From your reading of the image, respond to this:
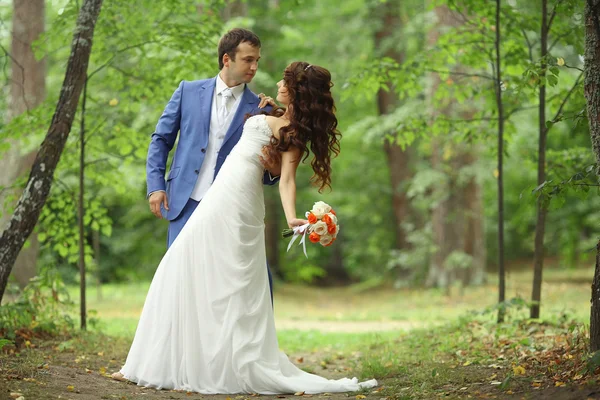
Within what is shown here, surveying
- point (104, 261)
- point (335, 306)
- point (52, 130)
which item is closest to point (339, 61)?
point (335, 306)

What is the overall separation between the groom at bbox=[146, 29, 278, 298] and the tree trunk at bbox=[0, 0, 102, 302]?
1093 mm

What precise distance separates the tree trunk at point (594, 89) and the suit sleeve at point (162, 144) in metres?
2.72

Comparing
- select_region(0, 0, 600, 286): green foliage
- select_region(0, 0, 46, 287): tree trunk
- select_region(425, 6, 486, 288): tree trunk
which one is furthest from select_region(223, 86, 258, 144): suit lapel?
select_region(425, 6, 486, 288): tree trunk

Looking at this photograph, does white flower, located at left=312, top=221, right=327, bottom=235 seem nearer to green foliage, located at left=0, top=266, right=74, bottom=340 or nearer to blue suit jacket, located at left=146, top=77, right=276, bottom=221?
blue suit jacket, located at left=146, top=77, right=276, bottom=221

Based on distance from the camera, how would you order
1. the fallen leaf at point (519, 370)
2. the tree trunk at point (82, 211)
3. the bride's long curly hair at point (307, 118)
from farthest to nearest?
the tree trunk at point (82, 211) < the bride's long curly hair at point (307, 118) < the fallen leaf at point (519, 370)

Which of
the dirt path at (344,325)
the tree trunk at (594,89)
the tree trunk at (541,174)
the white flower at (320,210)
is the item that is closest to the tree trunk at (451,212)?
the dirt path at (344,325)

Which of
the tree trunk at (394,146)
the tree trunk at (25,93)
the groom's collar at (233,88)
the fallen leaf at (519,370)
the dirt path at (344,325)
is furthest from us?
the tree trunk at (394,146)

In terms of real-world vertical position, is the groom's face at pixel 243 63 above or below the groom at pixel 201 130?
above

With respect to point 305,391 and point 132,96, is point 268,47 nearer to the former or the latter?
point 132,96

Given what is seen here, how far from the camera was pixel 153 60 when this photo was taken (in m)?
7.71

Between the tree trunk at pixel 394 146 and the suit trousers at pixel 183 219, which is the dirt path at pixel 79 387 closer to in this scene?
the suit trousers at pixel 183 219

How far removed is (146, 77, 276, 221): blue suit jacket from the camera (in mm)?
5141

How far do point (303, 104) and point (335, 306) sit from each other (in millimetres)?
11747

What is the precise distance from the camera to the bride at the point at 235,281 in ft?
15.5
